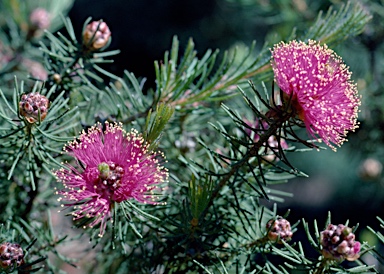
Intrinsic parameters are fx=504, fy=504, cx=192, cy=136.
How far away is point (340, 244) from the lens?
387 mm

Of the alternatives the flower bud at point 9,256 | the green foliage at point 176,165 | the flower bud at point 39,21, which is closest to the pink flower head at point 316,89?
the green foliage at point 176,165

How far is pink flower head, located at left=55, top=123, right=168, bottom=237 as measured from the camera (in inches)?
15.8

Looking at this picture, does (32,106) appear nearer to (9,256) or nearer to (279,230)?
(9,256)

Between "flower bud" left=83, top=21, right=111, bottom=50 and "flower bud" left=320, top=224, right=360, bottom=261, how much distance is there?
0.29 metres

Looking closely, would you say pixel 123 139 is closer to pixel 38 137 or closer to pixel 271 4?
pixel 38 137

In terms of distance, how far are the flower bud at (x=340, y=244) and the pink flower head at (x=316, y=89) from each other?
0.22 feet

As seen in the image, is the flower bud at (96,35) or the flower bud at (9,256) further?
the flower bud at (96,35)

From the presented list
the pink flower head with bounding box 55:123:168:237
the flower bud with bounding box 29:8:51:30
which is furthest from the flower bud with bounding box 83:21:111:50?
the flower bud with bounding box 29:8:51:30

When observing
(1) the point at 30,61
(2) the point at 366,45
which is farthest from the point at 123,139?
(2) the point at 366,45

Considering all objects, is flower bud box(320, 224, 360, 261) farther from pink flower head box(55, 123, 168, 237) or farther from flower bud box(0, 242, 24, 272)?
flower bud box(0, 242, 24, 272)

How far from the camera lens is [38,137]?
1.58 feet

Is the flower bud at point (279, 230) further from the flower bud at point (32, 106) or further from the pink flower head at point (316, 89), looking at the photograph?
the flower bud at point (32, 106)

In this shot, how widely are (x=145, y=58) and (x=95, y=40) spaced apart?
0.69 m

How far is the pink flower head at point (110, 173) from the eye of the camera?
0.40 meters
